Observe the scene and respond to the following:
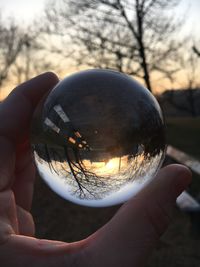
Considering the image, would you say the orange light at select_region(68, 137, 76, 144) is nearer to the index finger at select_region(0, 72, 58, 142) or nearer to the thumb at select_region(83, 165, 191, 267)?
the thumb at select_region(83, 165, 191, 267)

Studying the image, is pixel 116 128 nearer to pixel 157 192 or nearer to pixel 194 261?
pixel 157 192

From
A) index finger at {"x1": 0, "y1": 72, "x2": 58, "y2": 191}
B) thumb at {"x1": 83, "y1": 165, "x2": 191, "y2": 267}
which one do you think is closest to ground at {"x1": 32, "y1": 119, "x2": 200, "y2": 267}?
index finger at {"x1": 0, "y1": 72, "x2": 58, "y2": 191}

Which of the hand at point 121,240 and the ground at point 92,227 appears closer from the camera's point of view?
the hand at point 121,240

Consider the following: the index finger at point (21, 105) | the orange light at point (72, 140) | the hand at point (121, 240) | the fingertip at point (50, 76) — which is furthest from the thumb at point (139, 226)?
the fingertip at point (50, 76)

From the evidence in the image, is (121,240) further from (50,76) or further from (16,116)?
(50,76)

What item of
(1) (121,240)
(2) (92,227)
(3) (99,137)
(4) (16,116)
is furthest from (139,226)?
(2) (92,227)

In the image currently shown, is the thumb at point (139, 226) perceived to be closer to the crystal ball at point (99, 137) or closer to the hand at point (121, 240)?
the hand at point (121, 240)
